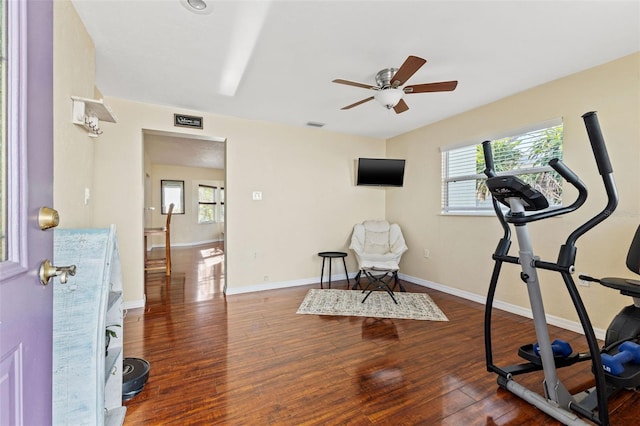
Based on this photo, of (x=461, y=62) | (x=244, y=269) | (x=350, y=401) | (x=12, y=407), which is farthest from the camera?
(x=244, y=269)

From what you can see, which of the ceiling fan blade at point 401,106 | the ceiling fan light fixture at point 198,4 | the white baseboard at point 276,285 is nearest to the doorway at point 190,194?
the white baseboard at point 276,285

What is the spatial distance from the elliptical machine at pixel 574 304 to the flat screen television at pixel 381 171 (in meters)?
2.59

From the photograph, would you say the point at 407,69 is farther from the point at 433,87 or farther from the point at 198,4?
the point at 198,4

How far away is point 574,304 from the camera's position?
1.40m

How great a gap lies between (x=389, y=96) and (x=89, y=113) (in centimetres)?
226

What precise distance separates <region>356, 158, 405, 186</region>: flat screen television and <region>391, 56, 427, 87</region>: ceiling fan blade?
6.92 feet

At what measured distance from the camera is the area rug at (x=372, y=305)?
10.2ft

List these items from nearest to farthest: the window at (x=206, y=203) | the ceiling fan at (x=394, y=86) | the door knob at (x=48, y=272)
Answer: the door knob at (x=48, y=272)
the ceiling fan at (x=394, y=86)
the window at (x=206, y=203)

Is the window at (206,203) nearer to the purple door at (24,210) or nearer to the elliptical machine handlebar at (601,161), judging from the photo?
the purple door at (24,210)

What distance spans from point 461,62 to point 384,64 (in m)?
0.66

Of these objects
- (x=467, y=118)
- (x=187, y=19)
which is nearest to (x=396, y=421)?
(x=187, y=19)

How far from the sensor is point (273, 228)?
4.15m

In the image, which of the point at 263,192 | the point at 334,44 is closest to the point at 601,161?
Result: the point at 334,44

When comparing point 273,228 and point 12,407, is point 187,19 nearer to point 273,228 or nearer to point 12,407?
point 12,407
